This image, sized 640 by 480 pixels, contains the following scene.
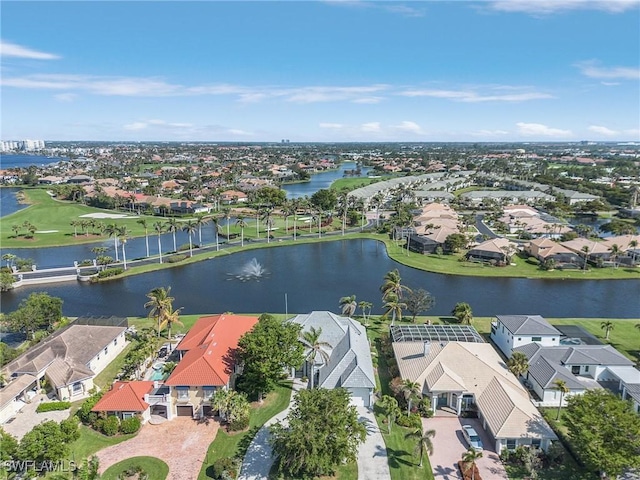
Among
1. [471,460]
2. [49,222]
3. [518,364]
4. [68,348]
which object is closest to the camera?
[471,460]

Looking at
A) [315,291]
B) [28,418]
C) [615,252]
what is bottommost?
[28,418]

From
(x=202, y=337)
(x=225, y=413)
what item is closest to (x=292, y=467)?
(x=225, y=413)

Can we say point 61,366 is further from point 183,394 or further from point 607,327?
point 607,327

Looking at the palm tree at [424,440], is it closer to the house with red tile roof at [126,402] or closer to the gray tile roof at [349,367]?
the gray tile roof at [349,367]

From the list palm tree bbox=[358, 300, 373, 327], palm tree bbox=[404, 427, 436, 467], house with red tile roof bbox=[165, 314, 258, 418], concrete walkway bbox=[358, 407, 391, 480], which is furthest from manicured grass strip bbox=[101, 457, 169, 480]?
palm tree bbox=[358, 300, 373, 327]

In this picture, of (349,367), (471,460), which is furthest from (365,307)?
(471,460)

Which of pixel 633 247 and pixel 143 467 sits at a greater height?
pixel 633 247

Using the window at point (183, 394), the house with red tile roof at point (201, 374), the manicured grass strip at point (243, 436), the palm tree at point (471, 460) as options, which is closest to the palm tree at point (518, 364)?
the palm tree at point (471, 460)
